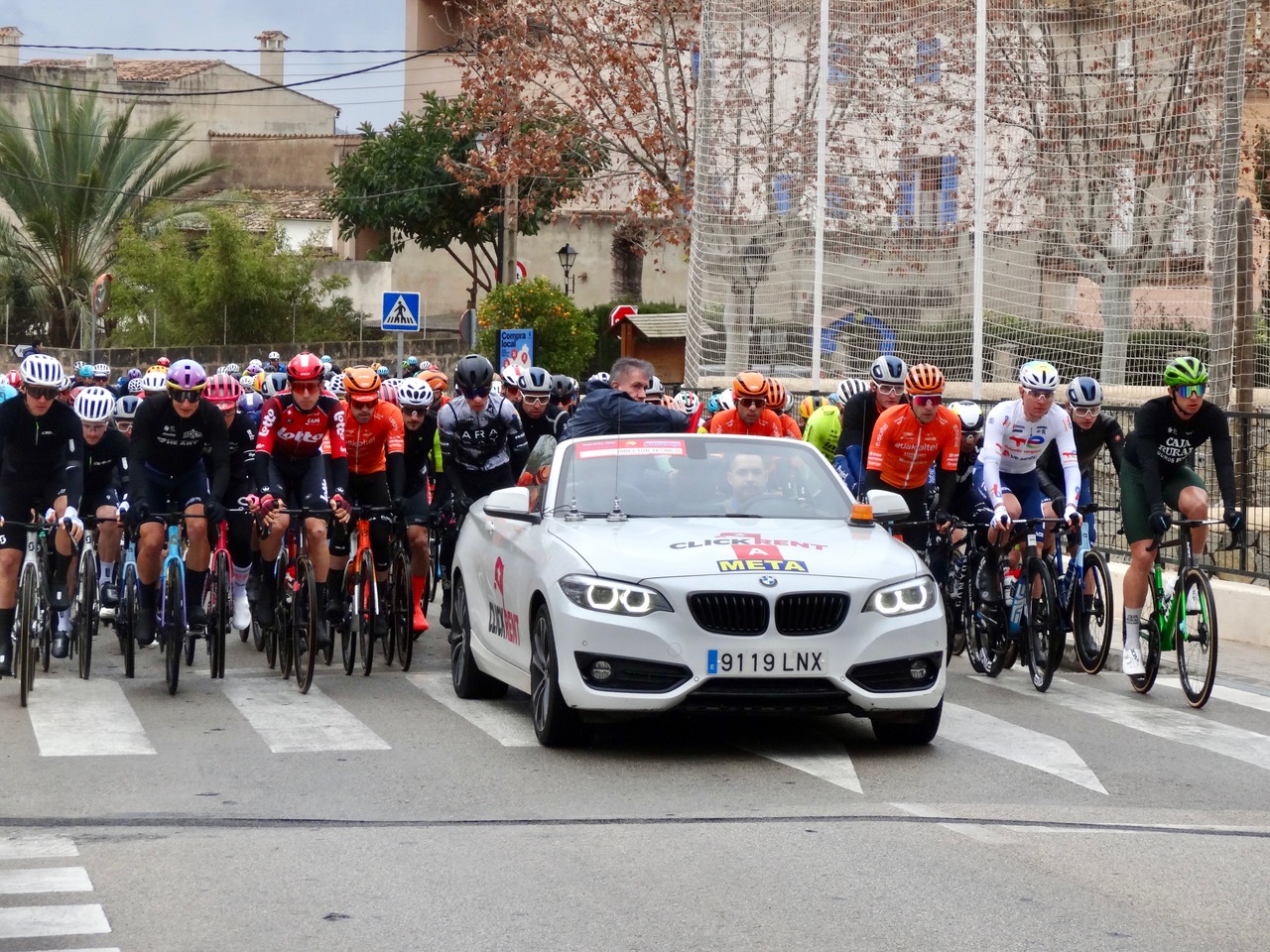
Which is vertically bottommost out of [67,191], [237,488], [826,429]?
[237,488]

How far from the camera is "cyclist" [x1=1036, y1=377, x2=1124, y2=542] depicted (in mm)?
12953

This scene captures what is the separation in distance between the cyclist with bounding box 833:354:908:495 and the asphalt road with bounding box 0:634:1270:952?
107 inches

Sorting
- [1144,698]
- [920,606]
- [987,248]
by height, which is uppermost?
[987,248]

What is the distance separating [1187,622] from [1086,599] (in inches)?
35.9

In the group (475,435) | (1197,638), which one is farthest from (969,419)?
(475,435)

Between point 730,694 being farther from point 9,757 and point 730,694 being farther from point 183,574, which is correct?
point 183,574

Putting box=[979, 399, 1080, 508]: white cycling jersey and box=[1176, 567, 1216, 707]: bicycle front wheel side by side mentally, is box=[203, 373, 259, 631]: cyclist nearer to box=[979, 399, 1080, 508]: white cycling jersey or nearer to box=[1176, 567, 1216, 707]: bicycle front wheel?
box=[979, 399, 1080, 508]: white cycling jersey

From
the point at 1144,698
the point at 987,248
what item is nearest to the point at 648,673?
the point at 1144,698

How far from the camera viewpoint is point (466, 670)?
37.6 ft

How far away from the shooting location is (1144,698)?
12.0 meters

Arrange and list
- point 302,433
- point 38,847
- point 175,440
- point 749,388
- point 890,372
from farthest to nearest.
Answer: point 749,388, point 890,372, point 302,433, point 175,440, point 38,847

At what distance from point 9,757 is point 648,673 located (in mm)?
3089

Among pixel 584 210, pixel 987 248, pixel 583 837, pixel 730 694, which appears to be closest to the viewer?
pixel 583 837

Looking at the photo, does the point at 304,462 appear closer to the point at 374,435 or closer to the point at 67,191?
the point at 374,435
